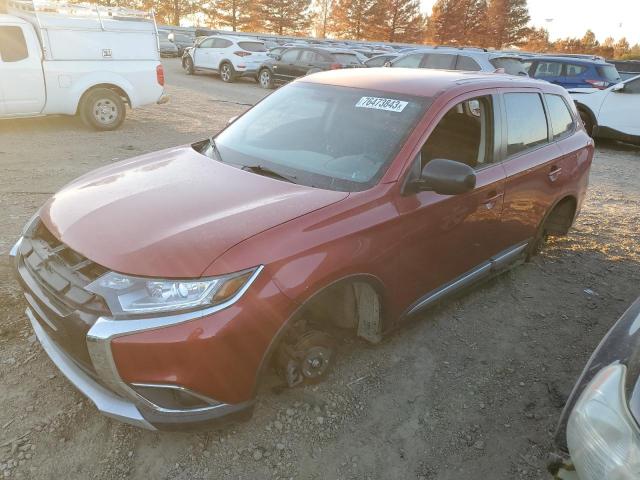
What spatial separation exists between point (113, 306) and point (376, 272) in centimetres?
132

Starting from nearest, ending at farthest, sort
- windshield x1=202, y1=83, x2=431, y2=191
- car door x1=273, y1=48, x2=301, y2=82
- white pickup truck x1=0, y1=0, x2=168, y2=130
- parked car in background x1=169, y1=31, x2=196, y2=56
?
windshield x1=202, y1=83, x2=431, y2=191, white pickup truck x1=0, y1=0, x2=168, y2=130, car door x1=273, y1=48, x2=301, y2=82, parked car in background x1=169, y1=31, x2=196, y2=56

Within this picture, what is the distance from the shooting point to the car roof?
3.16 meters

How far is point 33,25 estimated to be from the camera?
25.6ft

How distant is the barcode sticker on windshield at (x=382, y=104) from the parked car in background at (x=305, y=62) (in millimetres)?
12473

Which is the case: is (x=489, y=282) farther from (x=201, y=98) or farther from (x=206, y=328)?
(x=201, y=98)

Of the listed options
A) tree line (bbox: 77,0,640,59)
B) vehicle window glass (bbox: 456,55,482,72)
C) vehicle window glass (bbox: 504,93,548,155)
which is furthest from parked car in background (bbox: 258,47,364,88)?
tree line (bbox: 77,0,640,59)

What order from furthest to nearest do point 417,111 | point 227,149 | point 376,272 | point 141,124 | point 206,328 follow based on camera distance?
point 141,124, point 227,149, point 417,111, point 376,272, point 206,328

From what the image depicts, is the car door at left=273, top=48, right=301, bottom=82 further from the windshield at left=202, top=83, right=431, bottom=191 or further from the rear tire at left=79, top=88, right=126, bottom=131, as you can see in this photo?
the windshield at left=202, top=83, right=431, bottom=191

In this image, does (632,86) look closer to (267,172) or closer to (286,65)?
(267,172)

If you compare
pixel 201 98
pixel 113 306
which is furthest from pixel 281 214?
pixel 201 98

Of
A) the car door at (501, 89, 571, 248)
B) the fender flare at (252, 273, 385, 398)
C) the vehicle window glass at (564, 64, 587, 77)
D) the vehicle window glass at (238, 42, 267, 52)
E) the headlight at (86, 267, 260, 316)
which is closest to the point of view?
the headlight at (86, 267, 260, 316)

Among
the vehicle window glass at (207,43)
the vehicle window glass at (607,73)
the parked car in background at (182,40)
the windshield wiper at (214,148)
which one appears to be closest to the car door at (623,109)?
the vehicle window glass at (607,73)

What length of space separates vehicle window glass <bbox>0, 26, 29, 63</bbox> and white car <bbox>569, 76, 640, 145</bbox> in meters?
10.6

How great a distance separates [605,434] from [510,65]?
37.6 ft
